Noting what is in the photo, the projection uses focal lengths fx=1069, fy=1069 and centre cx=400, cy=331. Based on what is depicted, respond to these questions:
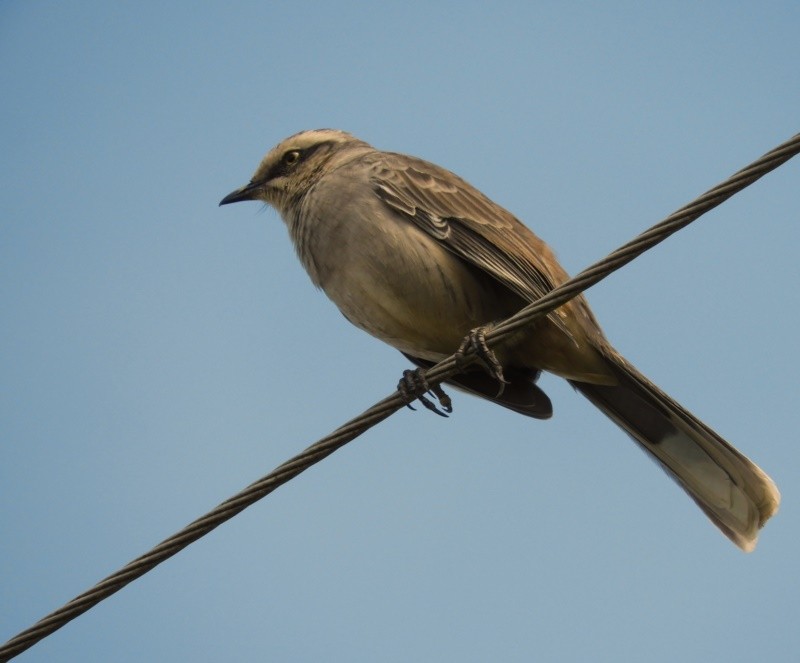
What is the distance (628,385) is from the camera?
20.3 ft

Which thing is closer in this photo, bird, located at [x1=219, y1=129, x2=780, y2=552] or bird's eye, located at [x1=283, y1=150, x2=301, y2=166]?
bird, located at [x1=219, y1=129, x2=780, y2=552]

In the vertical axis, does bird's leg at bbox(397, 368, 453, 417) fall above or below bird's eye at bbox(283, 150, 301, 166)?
below

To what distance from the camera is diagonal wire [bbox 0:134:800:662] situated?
384 centimetres

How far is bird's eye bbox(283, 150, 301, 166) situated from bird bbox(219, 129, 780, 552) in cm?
68

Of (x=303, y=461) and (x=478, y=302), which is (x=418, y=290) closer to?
(x=478, y=302)

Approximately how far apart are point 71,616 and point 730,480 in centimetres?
369

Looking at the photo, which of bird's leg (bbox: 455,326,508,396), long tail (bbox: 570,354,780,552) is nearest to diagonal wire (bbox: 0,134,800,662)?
bird's leg (bbox: 455,326,508,396)

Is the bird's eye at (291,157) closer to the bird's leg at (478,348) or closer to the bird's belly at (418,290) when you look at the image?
the bird's belly at (418,290)

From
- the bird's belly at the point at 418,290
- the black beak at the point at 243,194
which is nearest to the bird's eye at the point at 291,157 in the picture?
the black beak at the point at 243,194

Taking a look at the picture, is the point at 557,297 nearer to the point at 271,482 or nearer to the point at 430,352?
the point at 271,482

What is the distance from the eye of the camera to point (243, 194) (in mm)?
7387

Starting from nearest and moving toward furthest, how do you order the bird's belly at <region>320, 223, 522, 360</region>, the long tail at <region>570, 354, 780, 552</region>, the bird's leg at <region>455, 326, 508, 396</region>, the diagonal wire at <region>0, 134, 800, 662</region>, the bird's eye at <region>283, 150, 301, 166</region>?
the diagonal wire at <region>0, 134, 800, 662</region>, the bird's leg at <region>455, 326, 508, 396</region>, the bird's belly at <region>320, 223, 522, 360</region>, the long tail at <region>570, 354, 780, 552</region>, the bird's eye at <region>283, 150, 301, 166</region>

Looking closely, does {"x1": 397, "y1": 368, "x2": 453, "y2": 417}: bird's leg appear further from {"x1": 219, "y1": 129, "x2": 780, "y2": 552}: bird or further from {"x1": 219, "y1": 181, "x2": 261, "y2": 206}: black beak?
{"x1": 219, "y1": 181, "x2": 261, "y2": 206}: black beak

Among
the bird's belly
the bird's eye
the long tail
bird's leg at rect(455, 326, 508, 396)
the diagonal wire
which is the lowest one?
the long tail
